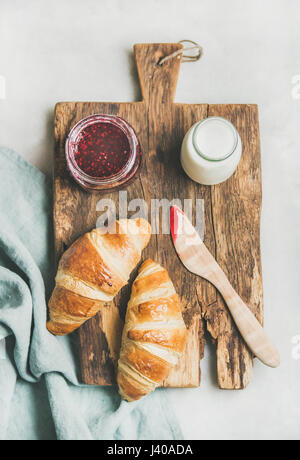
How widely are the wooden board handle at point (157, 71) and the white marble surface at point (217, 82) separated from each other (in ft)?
0.22

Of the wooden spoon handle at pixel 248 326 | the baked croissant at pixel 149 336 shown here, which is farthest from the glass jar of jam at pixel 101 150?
the wooden spoon handle at pixel 248 326

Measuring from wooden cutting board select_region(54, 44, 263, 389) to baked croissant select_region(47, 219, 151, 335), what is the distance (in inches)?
3.2

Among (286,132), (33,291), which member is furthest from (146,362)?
(286,132)

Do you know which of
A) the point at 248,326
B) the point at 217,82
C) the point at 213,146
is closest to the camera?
the point at 213,146

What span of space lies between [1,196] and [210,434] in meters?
0.86

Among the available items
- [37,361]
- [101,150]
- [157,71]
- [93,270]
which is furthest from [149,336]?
[157,71]

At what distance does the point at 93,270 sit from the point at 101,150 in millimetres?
284

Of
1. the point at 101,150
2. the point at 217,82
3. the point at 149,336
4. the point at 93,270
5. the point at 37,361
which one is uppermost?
the point at 217,82

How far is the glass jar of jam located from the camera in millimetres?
965

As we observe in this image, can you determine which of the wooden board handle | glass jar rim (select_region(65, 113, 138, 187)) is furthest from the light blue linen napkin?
the wooden board handle

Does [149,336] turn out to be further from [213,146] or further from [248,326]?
[213,146]

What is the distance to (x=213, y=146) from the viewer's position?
94cm

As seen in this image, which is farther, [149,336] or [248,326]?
[248,326]

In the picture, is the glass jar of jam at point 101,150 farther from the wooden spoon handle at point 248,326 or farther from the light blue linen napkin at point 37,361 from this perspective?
the wooden spoon handle at point 248,326
